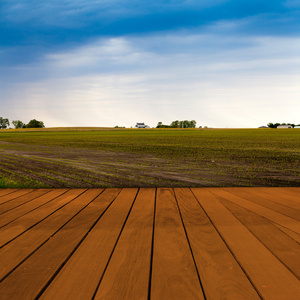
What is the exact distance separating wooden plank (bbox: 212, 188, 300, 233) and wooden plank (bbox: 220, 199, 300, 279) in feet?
0.37

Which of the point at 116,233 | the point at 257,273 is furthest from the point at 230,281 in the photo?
the point at 116,233

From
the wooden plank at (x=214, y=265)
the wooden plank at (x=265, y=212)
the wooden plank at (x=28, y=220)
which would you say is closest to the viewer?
the wooden plank at (x=214, y=265)

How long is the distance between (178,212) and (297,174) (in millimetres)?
3966

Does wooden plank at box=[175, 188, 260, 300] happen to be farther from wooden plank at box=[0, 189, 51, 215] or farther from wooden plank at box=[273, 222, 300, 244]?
wooden plank at box=[0, 189, 51, 215]

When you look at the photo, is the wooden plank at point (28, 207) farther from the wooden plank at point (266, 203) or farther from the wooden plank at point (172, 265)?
the wooden plank at point (266, 203)

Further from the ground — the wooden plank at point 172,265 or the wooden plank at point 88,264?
the wooden plank at point 172,265

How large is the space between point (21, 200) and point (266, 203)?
11.0ft

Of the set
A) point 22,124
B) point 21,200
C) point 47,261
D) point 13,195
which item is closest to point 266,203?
point 47,261

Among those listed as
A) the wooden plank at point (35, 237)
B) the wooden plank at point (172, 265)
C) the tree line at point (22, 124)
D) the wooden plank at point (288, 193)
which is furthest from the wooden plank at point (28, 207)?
the tree line at point (22, 124)

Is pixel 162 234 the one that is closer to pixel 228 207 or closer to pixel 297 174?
pixel 228 207

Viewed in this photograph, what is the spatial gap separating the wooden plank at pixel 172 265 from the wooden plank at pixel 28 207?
1.57 meters

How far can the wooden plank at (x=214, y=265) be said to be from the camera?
1.39 metres

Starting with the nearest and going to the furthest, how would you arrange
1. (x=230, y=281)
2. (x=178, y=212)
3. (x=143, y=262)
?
(x=230, y=281), (x=143, y=262), (x=178, y=212)

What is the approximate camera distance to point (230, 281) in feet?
4.91
